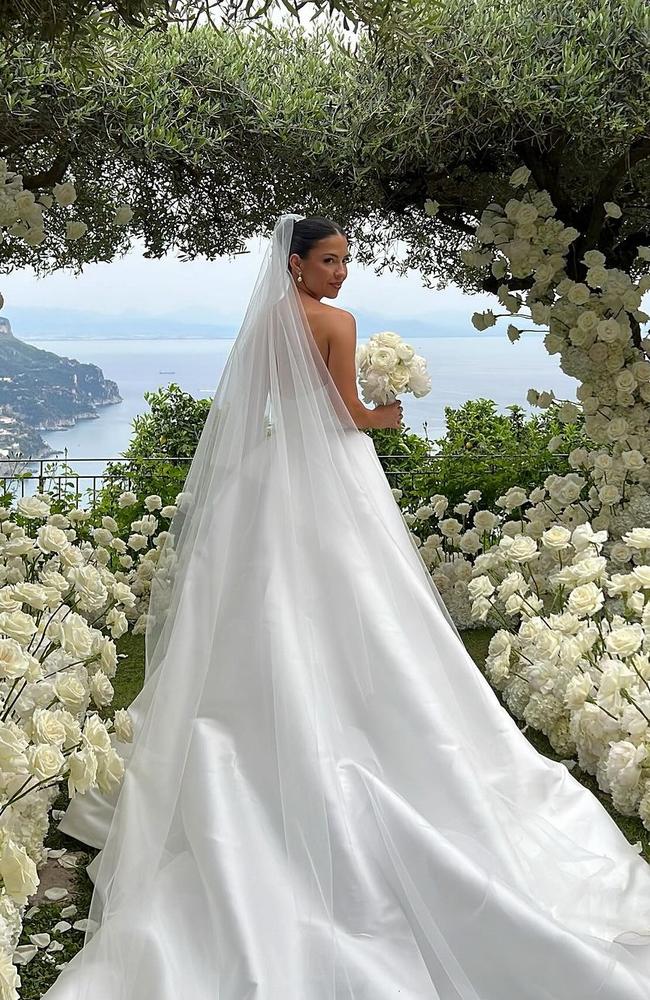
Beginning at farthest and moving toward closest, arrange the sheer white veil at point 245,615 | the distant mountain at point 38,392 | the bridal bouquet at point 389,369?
the distant mountain at point 38,392 → the bridal bouquet at point 389,369 → the sheer white veil at point 245,615

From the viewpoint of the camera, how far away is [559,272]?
5496 millimetres

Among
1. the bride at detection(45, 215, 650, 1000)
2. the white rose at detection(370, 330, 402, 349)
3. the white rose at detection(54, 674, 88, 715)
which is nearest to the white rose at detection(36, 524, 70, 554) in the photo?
the bride at detection(45, 215, 650, 1000)

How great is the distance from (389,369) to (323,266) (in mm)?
584

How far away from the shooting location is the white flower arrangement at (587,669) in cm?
362

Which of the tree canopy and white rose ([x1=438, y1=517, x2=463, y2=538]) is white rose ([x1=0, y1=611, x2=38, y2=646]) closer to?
the tree canopy

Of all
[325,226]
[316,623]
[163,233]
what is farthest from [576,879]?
[163,233]

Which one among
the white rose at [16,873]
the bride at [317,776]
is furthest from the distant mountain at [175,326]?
the white rose at [16,873]

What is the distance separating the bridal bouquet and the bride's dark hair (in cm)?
60

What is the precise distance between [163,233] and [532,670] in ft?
11.3

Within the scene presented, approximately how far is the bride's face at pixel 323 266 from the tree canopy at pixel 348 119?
0.84 metres

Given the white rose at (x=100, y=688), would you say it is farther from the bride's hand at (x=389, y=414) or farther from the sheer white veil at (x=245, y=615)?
the bride's hand at (x=389, y=414)

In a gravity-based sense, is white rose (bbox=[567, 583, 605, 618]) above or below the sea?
below

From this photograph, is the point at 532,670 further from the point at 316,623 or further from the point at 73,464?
the point at 73,464

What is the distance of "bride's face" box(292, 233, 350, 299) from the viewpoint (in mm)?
3543
